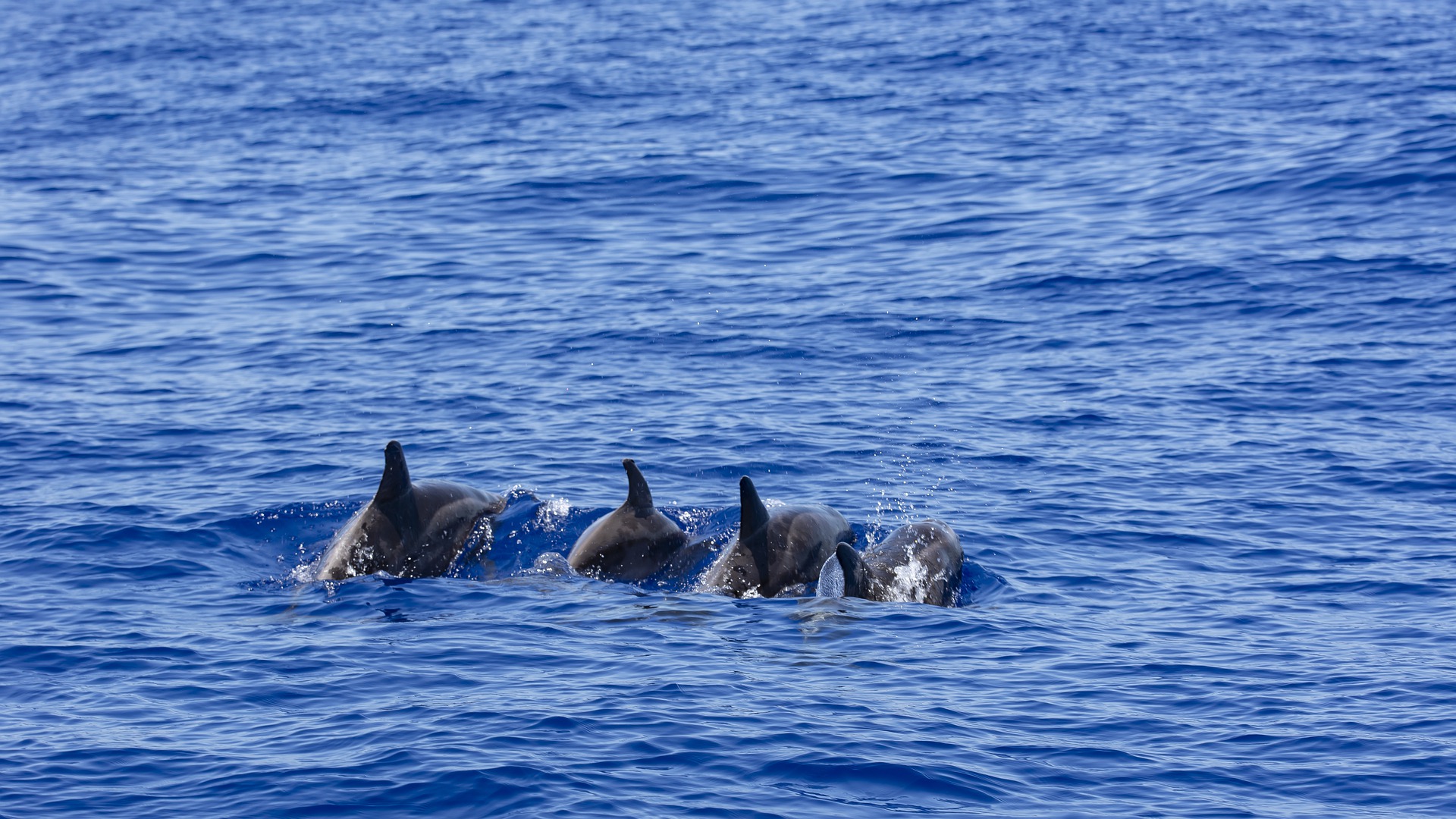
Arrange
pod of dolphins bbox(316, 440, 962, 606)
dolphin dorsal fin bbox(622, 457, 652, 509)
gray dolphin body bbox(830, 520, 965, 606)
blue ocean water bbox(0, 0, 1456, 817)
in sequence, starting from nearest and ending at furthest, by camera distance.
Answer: blue ocean water bbox(0, 0, 1456, 817) → gray dolphin body bbox(830, 520, 965, 606) → pod of dolphins bbox(316, 440, 962, 606) → dolphin dorsal fin bbox(622, 457, 652, 509)

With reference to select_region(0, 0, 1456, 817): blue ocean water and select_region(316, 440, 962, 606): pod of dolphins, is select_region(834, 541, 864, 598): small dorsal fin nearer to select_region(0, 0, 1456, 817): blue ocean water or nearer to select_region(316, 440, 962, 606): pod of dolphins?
select_region(316, 440, 962, 606): pod of dolphins

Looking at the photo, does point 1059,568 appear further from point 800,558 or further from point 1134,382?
point 1134,382

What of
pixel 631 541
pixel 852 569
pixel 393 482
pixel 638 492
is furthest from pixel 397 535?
pixel 852 569

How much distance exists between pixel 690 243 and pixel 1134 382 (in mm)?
12422

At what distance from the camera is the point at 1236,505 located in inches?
750

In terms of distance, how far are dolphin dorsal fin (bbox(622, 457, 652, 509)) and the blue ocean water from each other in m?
1.16

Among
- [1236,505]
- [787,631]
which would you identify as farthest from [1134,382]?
[787,631]

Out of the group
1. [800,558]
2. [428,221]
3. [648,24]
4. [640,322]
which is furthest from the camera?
[648,24]

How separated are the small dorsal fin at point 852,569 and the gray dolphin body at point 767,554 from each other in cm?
76

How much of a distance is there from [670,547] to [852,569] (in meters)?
2.75

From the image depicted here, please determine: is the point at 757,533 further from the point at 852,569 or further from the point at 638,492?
the point at 638,492

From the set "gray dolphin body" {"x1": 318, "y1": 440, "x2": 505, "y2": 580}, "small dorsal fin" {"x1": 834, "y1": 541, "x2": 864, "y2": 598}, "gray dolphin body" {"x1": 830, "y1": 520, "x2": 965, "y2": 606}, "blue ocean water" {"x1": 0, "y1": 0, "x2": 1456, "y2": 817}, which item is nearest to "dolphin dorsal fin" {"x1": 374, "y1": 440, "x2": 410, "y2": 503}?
"gray dolphin body" {"x1": 318, "y1": 440, "x2": 505, "y2": 580}

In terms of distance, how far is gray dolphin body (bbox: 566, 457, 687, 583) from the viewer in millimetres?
17688

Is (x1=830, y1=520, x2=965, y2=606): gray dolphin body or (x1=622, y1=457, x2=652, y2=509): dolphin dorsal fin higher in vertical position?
Result: (x1=622, y1=457, x2=652, y2=509): dolphin dorsal fin
